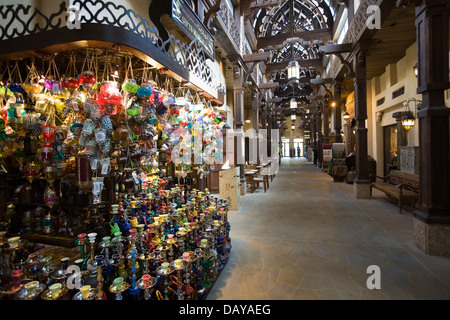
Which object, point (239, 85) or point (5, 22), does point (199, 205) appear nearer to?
point (5, 22)

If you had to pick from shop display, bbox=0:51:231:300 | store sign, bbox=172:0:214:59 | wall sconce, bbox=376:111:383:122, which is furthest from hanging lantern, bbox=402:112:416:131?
shop display, bbox=0:51:231:300

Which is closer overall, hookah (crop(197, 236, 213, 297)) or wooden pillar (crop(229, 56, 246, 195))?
hookah (crop(197, 236, 213, 297))

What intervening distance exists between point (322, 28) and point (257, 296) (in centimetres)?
1579

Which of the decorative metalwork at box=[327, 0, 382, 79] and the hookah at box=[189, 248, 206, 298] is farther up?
the decorative metalwork at box=[327, 0, 382, 79]

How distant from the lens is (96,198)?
2.63 meters

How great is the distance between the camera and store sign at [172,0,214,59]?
3.27 metres

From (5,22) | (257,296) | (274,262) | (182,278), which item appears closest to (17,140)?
(5,22)

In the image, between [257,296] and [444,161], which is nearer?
[257,296]

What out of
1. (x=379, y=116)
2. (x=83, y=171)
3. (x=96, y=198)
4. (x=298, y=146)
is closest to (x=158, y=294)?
(x=96, y=198)

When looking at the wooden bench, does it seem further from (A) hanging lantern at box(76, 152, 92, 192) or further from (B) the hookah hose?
(A) hanging lantern at box(76, 152, 92, 192)

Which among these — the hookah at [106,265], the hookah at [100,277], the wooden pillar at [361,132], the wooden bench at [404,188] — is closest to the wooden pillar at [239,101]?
the wooden pillar at [361,132]

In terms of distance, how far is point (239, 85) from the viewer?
9.25 m

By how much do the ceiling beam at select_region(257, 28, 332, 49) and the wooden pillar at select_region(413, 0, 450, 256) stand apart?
10.3 m

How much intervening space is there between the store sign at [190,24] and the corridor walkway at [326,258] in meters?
3.68
